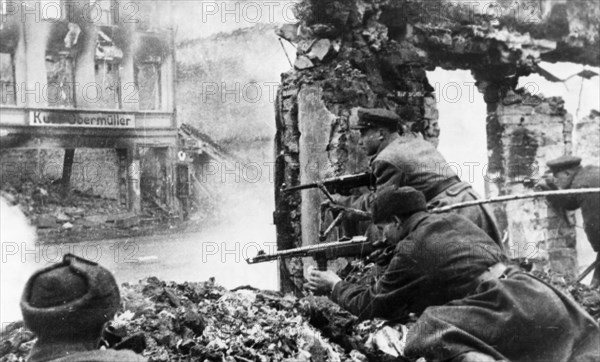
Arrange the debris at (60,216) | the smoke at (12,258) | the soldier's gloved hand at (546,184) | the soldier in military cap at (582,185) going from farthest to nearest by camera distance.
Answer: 1. the soldier's gloved hand at (546,184)
2. the soldier in military cap at (582,185)
3. the debris at (60,216)
4. the smoke at (12,258)

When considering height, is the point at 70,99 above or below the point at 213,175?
above

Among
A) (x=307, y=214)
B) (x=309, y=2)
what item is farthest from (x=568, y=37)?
(x=307, y=214)

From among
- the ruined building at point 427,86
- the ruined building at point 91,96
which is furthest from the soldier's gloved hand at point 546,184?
the ruined building at point 91,96

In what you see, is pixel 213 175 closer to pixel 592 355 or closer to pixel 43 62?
pixel 43 62

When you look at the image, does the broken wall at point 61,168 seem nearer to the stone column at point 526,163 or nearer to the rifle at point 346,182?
the rifle at point 346,182

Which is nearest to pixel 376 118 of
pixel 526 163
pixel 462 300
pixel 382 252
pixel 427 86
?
pixel 382 252

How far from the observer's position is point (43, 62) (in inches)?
261

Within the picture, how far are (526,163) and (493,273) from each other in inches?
277

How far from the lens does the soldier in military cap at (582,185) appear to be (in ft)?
27.0

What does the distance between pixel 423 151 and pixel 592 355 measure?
240cm

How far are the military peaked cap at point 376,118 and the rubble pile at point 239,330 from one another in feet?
5.63

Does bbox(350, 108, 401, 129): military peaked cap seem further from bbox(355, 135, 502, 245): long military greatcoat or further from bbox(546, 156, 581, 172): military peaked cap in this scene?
bbox(546, 156, 581, 172): military peaked cap

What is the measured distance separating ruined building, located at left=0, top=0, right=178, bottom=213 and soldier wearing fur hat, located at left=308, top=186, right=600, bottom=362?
3750mm

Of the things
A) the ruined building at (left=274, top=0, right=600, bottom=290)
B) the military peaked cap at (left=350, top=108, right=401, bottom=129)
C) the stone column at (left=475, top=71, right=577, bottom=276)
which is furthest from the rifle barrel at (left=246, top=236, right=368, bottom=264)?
the stone column at (left=475, top=71, right=577, bottom=276)
